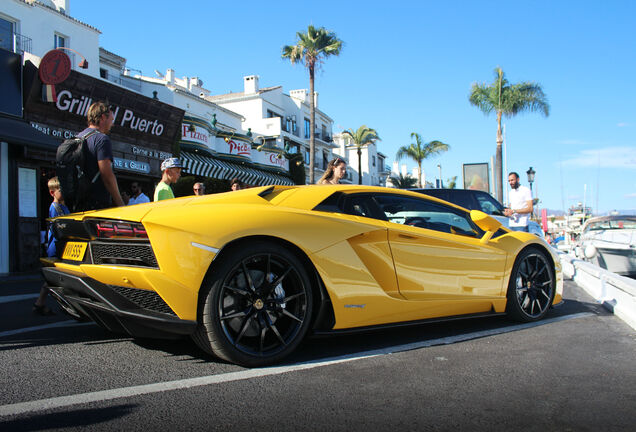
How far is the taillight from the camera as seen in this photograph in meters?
2.94

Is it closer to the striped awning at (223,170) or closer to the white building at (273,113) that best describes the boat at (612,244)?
the striped awning at (223,170)

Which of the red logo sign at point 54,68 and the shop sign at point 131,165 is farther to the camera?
the shop sign at point 131,165

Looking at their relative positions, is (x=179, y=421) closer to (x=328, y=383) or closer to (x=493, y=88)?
(x=328, y=383)

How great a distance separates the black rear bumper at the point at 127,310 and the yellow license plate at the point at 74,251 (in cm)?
17

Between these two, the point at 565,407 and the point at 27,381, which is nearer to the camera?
the point at 565,407

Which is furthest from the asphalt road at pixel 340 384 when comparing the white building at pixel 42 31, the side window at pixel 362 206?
the white building at pixel 42 31

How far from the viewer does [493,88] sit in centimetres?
3353

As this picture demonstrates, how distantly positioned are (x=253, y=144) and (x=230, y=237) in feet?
89.7

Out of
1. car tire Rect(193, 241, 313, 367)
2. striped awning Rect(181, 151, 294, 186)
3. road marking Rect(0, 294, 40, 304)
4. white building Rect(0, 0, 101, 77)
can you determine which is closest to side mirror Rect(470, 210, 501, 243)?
car tire Rect(193, 241, 313, 367)

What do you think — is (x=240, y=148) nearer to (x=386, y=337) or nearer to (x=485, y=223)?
(x=485, y=223)

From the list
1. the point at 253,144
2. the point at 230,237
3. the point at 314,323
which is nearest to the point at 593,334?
the point at 314,323

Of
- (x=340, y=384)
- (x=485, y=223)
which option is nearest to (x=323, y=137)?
(x=485, y=223)

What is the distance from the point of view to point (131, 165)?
1599 centimetres

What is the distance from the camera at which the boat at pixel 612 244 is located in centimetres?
863
